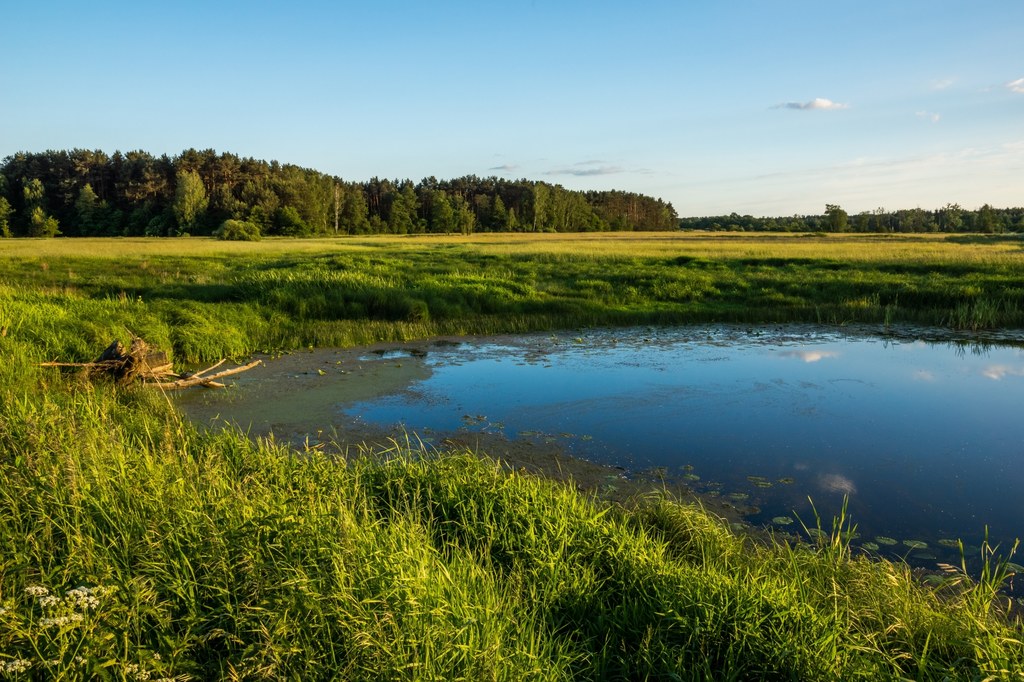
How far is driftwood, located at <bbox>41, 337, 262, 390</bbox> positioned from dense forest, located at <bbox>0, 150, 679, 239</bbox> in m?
43.3

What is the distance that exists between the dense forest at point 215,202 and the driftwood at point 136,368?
43.3 m

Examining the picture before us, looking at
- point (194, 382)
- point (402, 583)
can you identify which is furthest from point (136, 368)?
point (402, 583)

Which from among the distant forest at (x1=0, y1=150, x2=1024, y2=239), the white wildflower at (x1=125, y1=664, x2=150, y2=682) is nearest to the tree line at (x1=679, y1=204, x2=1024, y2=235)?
the distant forest at (x1=0, y1=150, x2=1024, y2=239)

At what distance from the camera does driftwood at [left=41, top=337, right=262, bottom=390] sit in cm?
867

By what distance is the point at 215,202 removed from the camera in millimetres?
63625

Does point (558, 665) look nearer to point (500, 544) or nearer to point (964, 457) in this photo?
point (500, 544)

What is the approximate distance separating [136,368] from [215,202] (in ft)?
201

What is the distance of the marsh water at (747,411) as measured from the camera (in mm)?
5457

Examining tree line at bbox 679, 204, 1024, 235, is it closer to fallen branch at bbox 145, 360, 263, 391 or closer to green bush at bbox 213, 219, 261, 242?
green bush at bbox 213, 219, 261, 242

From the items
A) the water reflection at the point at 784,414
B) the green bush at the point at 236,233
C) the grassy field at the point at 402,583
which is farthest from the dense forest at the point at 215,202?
the grassy field at the point at 402,583

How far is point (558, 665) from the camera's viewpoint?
2.78 meters

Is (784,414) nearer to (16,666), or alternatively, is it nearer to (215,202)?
(16,666)

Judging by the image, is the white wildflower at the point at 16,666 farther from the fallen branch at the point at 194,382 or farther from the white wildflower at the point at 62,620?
the fallen branch at the point at 194,382

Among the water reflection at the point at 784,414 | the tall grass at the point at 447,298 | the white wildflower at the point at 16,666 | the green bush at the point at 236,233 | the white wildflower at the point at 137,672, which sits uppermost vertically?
the green bush at the point at 236,233
